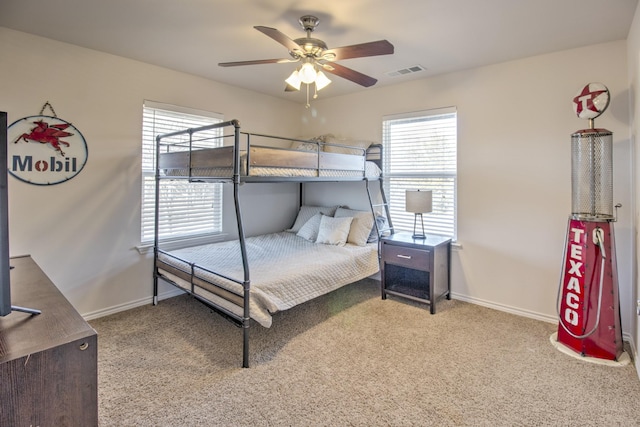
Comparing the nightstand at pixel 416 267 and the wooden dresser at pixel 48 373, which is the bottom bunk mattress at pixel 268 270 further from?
the wooden dresser at pixel 48 373

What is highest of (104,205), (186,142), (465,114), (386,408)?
(465,114)

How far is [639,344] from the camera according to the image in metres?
2.26

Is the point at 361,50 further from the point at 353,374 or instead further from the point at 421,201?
the point at 353,374

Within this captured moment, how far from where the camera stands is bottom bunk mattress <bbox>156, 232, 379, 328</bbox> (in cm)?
255

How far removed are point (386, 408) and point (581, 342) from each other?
167 centimetres

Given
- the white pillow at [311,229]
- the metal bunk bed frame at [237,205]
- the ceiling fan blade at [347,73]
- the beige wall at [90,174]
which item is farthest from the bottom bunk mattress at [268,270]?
the ceiling fan blade at [347,73]

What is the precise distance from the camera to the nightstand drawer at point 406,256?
3.36 m

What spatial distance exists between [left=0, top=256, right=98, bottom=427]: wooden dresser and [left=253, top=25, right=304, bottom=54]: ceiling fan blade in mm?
1683

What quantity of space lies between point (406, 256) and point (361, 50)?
6.85 ft

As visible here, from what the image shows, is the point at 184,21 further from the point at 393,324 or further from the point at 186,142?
the point at 393,324

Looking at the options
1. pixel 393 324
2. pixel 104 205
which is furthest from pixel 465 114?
pixel 104 205

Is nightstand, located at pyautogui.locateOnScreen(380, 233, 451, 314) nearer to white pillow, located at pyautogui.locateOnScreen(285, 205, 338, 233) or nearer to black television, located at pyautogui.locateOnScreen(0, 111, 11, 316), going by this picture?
white pillow, located at pyautogui.locateOnScreen(285, 205, 338, 233)

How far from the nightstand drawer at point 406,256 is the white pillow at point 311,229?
94 centimetres

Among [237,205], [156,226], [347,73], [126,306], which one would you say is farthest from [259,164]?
[126,306]
